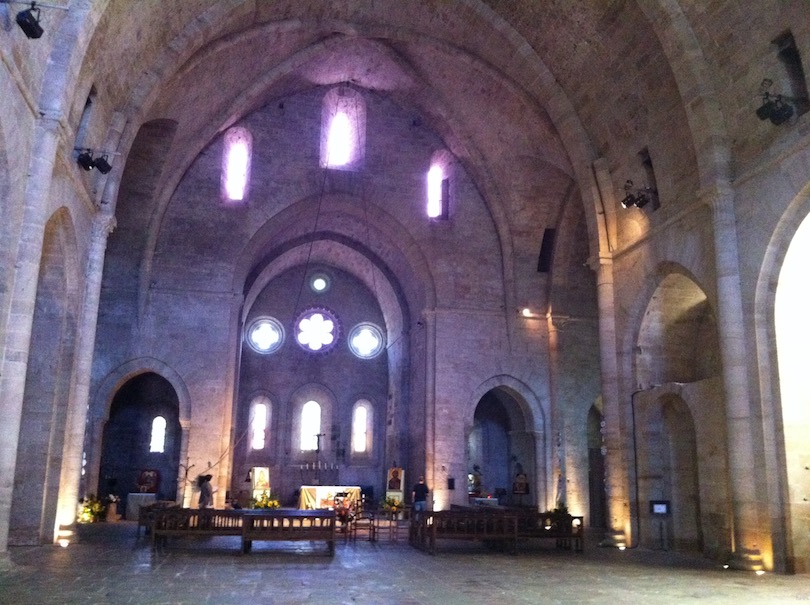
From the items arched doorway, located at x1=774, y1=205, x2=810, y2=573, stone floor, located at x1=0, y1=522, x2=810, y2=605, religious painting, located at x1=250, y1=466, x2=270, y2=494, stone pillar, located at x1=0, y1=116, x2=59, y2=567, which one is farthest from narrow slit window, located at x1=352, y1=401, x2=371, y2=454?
stone pillar, located at x1=0, y1=116, x2=59, y2=567

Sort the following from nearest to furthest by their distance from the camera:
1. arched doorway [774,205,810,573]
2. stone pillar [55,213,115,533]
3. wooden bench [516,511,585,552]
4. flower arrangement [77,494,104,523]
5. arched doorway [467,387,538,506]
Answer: arched doorway [774,205,810,573]
stone pillar [55,213,115,533]
wooden bench [516,511,585,552]
flower arrangement [77,494,104,523]
arched doorway [467,387,538,506]

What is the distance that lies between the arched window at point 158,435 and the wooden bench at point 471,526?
1506 centimetres

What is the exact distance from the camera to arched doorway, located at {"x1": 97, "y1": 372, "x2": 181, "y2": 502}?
2734 cm

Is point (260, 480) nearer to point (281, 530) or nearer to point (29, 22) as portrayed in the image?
point (281, 530)

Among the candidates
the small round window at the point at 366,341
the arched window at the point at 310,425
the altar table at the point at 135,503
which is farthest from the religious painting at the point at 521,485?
the altar table at the point at 135,503

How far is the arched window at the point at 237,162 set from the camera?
79.6 feet

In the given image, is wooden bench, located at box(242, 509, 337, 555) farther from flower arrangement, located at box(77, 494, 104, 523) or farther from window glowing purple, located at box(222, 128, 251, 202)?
window glowing purple, located at box(222, 128, 251, 202)

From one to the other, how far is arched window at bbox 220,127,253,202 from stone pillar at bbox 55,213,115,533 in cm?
767

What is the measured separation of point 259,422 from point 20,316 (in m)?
21.0

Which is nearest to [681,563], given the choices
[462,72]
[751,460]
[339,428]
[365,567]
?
[751,460]

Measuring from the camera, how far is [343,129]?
2564 cm

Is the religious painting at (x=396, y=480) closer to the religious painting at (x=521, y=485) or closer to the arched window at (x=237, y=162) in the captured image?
the religious painting at (x=521, y=485)

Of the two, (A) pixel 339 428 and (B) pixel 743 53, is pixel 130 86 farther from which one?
(A) pixel 339 428

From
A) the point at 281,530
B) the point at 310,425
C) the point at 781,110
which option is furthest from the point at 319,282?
the point at 781,110
